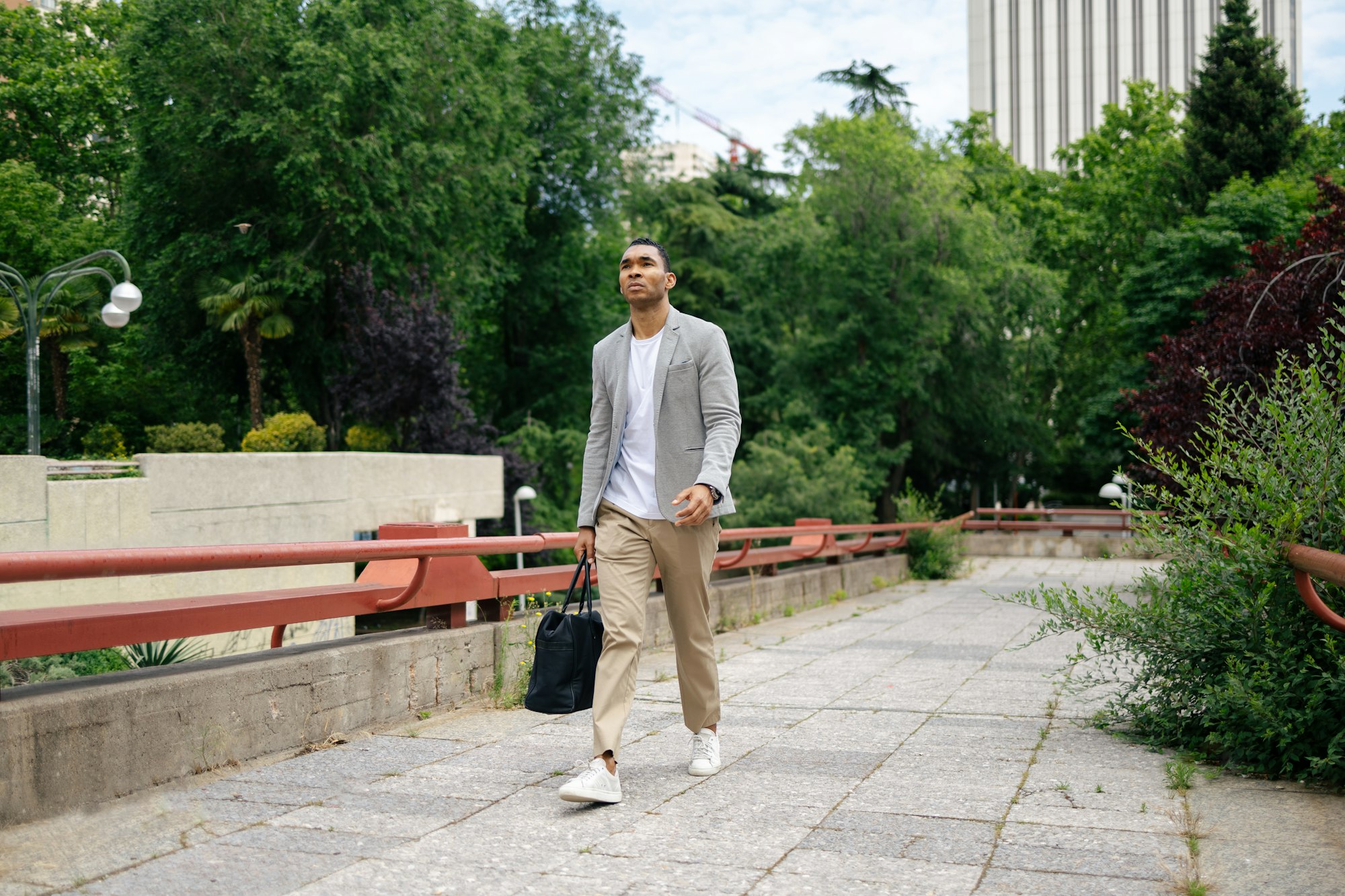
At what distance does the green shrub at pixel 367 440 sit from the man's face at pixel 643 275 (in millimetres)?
22831

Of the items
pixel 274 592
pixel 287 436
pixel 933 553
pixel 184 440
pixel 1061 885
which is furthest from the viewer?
pixel 287 436

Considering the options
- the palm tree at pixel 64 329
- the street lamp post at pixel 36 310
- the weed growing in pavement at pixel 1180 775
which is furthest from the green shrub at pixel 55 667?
the palm tree at pixel 64 329

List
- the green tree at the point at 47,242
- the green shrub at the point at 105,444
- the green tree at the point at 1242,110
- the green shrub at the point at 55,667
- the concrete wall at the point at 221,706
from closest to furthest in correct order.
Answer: the concrete wall at the point at 221,706 → the green shrub at the point at 55,667 → the green shrub at the point at 105,444 → the green tree at the point at 47,242 → the green tree at the point at 1242,110

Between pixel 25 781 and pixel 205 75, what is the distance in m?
26.0

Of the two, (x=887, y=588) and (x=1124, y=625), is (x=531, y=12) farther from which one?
(x=1124, y=625)

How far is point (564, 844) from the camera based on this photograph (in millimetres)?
3658

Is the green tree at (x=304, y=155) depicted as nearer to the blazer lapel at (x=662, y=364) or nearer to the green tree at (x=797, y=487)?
the green tree at (x=797, y=487)

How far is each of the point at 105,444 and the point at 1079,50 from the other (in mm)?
74904

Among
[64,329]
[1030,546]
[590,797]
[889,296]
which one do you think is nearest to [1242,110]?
[889,296]

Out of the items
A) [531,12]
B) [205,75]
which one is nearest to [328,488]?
[205,75]

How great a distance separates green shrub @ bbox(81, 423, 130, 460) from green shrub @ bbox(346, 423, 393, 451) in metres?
4.65

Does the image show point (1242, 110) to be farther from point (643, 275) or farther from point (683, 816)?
point (683, 816)

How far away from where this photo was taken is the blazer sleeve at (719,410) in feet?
14.4

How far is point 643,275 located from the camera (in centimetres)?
450
